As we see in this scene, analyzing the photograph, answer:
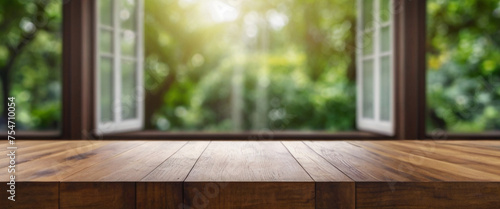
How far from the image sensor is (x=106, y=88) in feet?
7.99

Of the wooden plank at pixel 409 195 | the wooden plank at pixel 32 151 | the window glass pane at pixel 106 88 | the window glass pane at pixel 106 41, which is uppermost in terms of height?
the window glass pane at pixel 106 41

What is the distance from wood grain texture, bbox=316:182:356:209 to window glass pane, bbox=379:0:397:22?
1.87 meters

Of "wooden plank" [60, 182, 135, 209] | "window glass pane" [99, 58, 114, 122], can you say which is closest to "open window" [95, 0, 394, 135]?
"window glass pane" [99, 58, 114, 122]

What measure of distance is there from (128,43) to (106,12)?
12.4 inches

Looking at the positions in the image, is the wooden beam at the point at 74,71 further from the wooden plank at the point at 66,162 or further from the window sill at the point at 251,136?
the wooden plank at the point at 66,162

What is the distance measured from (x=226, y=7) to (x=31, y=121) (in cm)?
353

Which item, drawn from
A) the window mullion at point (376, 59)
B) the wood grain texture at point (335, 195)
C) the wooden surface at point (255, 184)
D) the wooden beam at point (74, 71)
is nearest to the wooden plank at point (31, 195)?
the wooden surface at point (255, 184)

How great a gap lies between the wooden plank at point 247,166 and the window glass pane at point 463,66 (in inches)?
150

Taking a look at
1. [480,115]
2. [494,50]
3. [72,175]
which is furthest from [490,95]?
[72,175]

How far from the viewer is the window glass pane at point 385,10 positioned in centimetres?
239

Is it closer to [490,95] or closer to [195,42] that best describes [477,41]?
[490,95]

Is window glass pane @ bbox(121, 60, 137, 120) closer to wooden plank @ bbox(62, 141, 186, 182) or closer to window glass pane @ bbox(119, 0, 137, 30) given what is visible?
window glass pane @ bbox(119, 0, 137, 30)

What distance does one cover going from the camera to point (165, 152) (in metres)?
1.22

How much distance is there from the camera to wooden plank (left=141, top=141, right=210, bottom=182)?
0.81 meters
